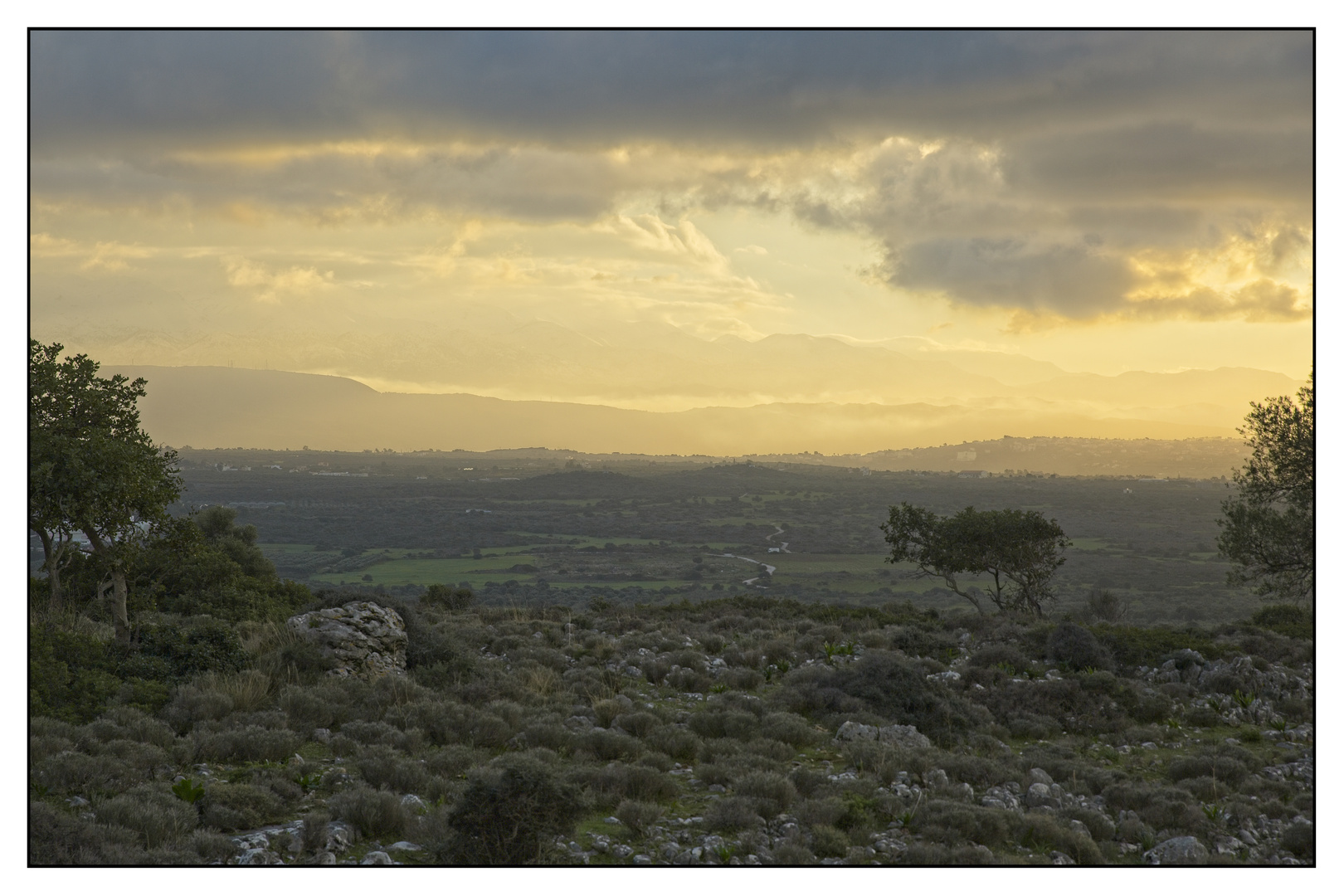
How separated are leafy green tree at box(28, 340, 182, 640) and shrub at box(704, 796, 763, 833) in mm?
12621

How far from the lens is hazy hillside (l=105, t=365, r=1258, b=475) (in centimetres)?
10775

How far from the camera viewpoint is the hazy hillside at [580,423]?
108 m


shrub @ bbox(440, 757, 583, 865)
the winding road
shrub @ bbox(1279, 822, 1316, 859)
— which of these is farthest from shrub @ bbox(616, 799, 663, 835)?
the winding road

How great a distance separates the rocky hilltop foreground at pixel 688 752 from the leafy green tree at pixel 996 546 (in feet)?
42.2

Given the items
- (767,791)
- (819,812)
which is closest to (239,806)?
(767,791)

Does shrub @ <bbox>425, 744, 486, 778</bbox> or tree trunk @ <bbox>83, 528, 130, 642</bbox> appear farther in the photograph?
tree trunk @ <bbox>83, 528, 130, 642</bbox>

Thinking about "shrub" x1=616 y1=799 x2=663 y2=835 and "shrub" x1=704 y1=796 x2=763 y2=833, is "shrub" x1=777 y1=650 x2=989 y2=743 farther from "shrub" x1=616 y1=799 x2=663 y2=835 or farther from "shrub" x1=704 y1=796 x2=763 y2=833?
"shrub" x1=616 y1=799 x2=663 y2=835

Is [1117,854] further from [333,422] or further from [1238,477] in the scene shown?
[333,422]

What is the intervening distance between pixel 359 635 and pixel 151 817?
8.44 m

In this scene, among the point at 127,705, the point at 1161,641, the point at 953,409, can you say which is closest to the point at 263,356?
the point at 127,705

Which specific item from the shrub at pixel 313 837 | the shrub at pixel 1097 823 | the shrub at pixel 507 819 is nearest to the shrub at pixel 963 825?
the shrub at pixel 1097 823

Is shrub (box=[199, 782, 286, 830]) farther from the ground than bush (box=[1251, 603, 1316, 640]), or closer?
farther from the ground

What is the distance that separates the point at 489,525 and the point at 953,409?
70.1 m

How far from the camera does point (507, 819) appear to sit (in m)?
9.00
